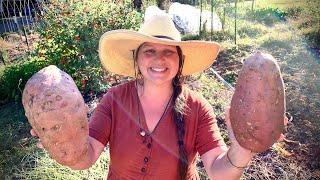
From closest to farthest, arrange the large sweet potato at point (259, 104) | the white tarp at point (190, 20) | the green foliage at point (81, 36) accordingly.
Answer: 1. the large sweet potato at point (259, 104)
2. the green foliage at point (81, 36)
3. the white tarp at point (190, 20)

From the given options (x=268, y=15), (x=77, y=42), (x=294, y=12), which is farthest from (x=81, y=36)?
(x=268, y=15)

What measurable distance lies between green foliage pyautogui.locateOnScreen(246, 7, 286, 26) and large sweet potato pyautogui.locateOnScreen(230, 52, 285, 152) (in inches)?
301

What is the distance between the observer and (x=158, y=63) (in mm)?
1960

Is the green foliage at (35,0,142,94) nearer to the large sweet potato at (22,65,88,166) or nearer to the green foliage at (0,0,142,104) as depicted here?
the green foliage at (0,0,142,104)

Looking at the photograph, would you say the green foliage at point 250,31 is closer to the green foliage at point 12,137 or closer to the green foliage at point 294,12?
the green foliage at point 294,12

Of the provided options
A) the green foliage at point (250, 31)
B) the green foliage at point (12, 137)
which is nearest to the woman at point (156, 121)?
the green foliage at point (12, 137)

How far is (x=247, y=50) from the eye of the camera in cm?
655

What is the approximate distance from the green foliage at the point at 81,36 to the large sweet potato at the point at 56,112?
3.56 metres

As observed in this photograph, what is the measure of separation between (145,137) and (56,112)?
1.75ft

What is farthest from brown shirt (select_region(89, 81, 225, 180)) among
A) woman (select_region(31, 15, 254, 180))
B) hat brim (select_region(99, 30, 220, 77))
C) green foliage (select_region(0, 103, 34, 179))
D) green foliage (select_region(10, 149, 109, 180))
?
green foliage (select_region(0, 103, 34, 179))

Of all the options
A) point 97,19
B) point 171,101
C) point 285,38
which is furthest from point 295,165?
point 285,38

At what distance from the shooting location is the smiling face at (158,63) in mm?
1979

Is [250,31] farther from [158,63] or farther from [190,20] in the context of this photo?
[158,63]

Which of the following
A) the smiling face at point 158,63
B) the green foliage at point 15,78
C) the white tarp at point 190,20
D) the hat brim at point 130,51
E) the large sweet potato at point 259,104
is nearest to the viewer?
the large sweet potato at point 259,104
